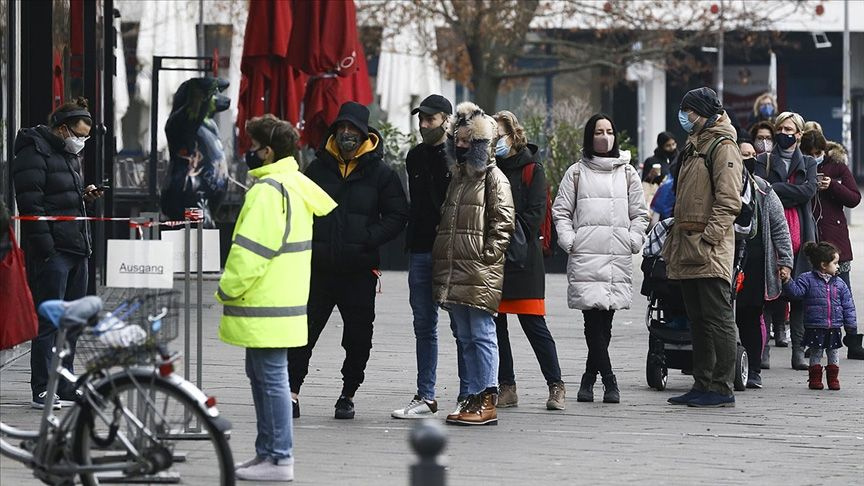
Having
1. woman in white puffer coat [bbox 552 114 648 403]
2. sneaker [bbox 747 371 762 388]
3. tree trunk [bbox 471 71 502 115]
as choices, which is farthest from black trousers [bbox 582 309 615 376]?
tree trunk [bbox 471 71 502 115]

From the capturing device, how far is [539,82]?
55500 millimetres

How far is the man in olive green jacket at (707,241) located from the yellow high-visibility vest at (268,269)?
10.5 ft

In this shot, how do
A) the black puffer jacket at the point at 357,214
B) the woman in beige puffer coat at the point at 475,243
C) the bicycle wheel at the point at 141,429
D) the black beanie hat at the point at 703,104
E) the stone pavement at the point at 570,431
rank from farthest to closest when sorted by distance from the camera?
the black beanie hat at the point at 703,104, the black puffer jacket at the point at 357,214, the woman in beige puffer coat at the point at 475,243, the stone pavement at the point at 570,431, the bicycle wheel at the point at 141,429

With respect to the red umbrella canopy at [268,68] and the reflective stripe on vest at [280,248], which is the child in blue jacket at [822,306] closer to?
the reflective stripe on vest at [280,248]

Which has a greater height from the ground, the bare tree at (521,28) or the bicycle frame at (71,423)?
the bare tree at (521,28)

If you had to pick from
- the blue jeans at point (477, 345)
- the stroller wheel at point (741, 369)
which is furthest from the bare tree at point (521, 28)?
the blue jeans at point (477, 345)

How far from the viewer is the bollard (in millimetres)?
4566

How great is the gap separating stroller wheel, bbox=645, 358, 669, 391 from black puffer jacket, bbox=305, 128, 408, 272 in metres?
2.36

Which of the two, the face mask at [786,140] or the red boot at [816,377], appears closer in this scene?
the red boot at [816,377]

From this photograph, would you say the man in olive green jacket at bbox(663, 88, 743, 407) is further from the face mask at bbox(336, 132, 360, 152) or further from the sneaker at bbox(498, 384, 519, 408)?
the face mask at bbox(336, 132, 360, 152)

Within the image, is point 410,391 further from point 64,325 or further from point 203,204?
point 203,204

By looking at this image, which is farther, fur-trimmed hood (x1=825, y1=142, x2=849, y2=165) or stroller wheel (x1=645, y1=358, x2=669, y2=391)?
fur-trimmed hood (x1=825, y1=142, x2=849, y2=165)

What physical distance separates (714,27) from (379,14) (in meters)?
7.05

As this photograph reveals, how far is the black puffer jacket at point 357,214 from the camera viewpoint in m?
9.26
